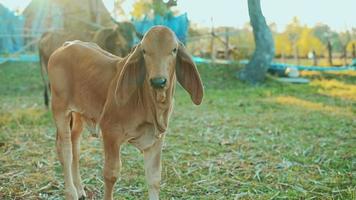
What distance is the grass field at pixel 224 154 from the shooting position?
406 centimetres

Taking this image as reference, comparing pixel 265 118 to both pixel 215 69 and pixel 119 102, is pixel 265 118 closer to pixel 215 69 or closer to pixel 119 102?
pixel 119 102

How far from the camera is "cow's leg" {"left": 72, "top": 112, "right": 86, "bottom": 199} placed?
380 cm

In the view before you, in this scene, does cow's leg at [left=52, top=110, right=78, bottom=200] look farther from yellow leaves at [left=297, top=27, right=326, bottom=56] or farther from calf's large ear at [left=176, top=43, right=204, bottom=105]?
yellow leaves at [left=297, top=27, right=326, bottom=56]

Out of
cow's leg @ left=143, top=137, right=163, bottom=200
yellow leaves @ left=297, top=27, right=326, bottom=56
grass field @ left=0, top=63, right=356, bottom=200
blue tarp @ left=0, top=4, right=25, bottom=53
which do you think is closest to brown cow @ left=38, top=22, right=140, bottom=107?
grass field @ left=0, top=63, right=356, bottom=200

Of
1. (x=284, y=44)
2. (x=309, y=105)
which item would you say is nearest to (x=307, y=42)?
(x=284, y=44)

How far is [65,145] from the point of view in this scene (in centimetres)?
355

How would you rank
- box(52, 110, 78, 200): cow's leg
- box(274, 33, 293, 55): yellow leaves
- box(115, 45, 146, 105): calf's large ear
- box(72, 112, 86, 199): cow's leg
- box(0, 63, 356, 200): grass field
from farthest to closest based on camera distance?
box(274, 33, 293, 55): yellow leaves, box(0, 63, 356, 200): grass field, box(72, 112, 86, 199): cow's leg, box(52, 110, 78, 200): cow's leg, box(115, 45, 146, 105): calf's large ear

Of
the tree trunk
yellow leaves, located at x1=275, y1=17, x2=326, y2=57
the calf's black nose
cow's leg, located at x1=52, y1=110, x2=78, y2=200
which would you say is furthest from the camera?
yellow leaves, located at x1=275, y1=17, x2=326, y2=57

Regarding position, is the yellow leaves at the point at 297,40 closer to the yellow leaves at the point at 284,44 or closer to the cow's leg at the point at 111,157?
the yellow leaves at the point at 284,44

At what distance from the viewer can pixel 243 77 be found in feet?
46.7

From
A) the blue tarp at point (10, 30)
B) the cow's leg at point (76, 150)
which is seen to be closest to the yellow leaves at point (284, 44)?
the blue tarp at point (10, 30)

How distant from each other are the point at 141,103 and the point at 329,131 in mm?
4251

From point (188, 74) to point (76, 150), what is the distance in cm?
135

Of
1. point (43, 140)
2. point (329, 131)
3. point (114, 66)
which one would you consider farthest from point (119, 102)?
point (329, 131)
